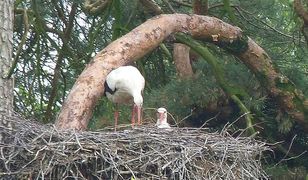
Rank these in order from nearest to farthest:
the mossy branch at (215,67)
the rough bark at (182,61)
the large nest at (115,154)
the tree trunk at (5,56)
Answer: the large nest at (115,154) → the tree trunk at (5,56) → the mossy branch at (215,67) → the rough bark at (182,61)

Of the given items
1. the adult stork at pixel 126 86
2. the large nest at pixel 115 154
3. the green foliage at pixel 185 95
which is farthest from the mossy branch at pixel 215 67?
the large nest at pixel 115 154

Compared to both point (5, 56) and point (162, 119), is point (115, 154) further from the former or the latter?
point (162, 119)

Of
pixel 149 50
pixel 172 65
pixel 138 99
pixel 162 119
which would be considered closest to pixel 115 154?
pixel 162 119

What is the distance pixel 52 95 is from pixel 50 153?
3203 mm

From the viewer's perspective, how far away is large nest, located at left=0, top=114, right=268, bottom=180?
15.8 ft

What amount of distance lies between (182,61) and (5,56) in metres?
3.16

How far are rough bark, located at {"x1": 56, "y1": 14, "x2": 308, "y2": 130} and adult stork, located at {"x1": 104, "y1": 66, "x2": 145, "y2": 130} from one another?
0.19ft

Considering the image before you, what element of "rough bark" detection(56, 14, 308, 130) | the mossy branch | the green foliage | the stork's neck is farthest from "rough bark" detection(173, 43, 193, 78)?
the stork's neck

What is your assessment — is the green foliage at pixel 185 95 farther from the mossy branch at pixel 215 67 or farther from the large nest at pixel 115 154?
the large nest at pixel 115 154

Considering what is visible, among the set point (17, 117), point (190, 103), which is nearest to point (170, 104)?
point (190, 103)

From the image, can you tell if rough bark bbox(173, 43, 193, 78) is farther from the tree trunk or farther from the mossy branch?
the tree trunk

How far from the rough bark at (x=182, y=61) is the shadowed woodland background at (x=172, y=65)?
0.07 m

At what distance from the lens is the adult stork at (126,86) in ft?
20.4

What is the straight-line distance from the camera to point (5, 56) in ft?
16.8
